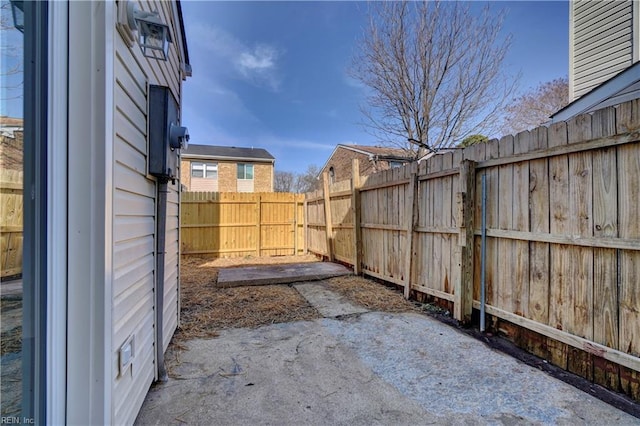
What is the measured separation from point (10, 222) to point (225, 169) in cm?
1625

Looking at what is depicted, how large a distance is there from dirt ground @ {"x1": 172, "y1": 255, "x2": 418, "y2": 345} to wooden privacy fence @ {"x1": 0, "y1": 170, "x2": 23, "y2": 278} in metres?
2.17

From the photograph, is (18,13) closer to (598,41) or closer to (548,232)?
(548,232)

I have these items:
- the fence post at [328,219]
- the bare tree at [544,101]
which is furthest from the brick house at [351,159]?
the bare tree at [544,101]

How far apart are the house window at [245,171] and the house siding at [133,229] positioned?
48.6ft

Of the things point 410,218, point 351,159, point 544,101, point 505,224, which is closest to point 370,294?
point 410,218

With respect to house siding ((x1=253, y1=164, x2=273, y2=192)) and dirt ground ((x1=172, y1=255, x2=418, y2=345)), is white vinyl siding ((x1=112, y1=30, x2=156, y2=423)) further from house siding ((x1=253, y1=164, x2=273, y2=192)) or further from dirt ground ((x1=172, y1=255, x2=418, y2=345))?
house siding ((x1=253, y1=164, x2=273, y2=192))

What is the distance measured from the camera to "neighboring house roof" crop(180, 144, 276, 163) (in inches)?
624

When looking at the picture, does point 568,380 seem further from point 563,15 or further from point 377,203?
point 563,15

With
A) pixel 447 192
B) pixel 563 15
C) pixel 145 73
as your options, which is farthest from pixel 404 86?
pixel 145 73

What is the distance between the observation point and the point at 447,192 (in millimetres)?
3490

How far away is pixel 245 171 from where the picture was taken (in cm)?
1691

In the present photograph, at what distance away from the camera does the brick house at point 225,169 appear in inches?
621

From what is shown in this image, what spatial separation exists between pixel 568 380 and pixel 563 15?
671cm

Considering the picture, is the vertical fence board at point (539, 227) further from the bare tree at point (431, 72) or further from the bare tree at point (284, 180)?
the bare tree at point (284, 180)
